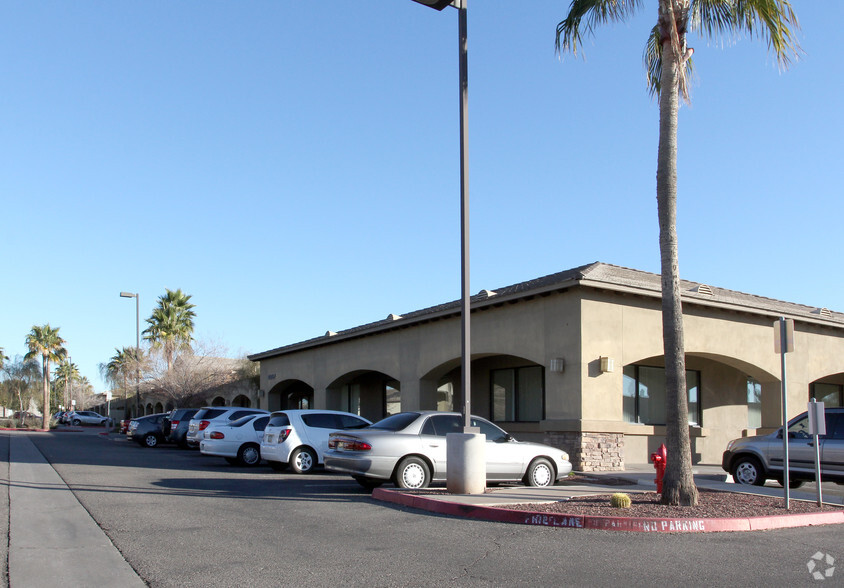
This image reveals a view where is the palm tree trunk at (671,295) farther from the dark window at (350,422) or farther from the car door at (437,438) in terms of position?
the dark window at (350,422)

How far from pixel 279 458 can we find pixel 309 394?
2070cm

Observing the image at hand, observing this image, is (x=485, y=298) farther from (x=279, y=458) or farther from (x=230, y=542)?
(x=230, y=542)

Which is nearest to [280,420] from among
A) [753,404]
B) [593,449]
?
[593,449]

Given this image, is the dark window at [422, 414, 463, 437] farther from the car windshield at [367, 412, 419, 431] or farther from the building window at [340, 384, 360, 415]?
the building window at [340, 384, 360, 415]

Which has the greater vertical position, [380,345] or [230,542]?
[380,345]

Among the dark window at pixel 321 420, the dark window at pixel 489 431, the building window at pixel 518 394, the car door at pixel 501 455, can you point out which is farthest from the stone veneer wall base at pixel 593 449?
the dark window at pixel 321 420

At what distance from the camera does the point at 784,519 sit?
35.0ft

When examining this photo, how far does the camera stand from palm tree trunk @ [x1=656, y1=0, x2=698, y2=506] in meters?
11.3

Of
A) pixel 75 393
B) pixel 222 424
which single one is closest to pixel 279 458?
pixel 222 424

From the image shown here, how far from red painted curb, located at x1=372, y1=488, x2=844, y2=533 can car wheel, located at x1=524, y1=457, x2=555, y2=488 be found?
396 cm

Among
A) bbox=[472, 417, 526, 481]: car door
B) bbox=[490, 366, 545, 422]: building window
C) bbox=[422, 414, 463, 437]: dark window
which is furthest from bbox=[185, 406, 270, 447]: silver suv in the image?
bbox=[472, 417, 526, 481]: car door

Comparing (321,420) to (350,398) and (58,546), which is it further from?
(350,398)

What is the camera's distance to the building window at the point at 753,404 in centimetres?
2494

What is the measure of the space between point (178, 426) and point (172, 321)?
945 inches
